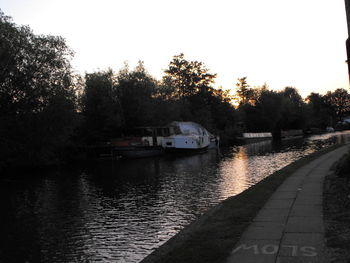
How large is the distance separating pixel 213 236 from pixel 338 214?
334cm

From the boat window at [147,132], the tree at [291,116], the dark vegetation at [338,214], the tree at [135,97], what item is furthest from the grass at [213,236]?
the tree at [291,116]

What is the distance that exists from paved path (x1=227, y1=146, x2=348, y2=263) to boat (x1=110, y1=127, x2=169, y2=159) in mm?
32190

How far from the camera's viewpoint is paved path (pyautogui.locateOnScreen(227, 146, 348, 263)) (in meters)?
6.54

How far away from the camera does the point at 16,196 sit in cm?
2077

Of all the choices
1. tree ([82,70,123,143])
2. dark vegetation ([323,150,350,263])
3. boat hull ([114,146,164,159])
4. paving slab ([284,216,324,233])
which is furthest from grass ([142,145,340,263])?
tree ([82,70,123,143])

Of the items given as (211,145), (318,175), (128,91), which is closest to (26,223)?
(318,175)

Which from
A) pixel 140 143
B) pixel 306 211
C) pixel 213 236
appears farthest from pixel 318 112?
pixel 213 236

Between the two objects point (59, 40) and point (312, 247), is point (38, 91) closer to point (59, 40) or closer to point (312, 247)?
point (59, 40)

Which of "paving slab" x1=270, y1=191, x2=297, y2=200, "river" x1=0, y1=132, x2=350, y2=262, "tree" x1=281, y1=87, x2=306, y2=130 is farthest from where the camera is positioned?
"tree" x1=281, y1=87, x2=306, y2=130

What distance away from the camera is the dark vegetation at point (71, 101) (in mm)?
30906

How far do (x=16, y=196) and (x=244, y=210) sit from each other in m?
Result: 14.8

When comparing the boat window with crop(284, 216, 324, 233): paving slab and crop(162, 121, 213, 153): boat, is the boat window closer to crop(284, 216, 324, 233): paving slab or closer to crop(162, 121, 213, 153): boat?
crop(162, 121, 213, 153): boat

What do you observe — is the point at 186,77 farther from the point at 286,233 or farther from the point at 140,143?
the point at 286,233

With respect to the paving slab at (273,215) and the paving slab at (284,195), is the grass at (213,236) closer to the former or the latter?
the paving slab at (273,215)
